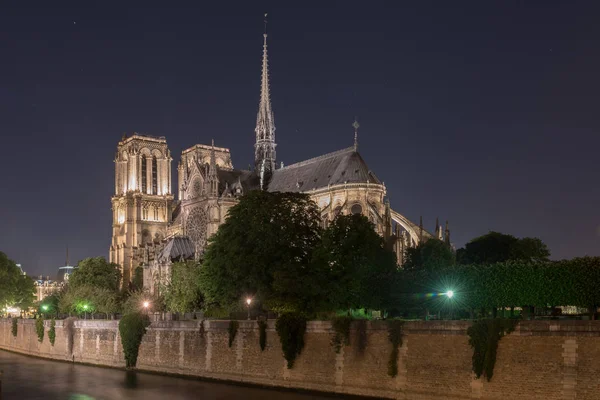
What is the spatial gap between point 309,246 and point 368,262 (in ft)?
14.3

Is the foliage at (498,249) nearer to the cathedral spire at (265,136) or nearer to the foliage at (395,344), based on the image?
the cathedral spire at (265,136)

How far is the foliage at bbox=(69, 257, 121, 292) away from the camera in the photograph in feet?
286

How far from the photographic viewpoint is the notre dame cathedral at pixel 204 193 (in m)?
73.9

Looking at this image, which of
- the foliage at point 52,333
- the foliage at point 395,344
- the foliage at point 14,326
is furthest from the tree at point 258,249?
the foliage at point 14,326

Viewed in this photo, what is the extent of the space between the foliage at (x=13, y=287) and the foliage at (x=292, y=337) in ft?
202

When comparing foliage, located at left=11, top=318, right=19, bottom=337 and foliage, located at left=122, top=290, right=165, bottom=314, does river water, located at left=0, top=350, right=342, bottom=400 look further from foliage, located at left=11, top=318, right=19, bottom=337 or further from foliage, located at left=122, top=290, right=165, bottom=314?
foliage, located at left=11, top=318, right=19, bottom=337

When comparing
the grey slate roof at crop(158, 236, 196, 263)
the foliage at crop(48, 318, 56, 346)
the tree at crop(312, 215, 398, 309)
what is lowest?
the foliage at crop(48, 318, 56, 346)

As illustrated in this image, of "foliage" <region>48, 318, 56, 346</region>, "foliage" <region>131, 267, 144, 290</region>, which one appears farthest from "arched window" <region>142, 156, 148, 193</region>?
"foliage" <region>48, 318, 56, 346</region>

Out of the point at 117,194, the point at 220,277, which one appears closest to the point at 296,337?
the point at 220,277

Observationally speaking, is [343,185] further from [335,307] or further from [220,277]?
[335,307]

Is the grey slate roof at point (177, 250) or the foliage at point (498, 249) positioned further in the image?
the grey slate roof at point (177, 250)

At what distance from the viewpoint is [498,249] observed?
Answer: 65000 mm

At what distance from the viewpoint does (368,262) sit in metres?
43.7

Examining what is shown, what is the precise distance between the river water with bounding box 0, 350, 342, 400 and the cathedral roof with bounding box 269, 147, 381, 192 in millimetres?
34698
